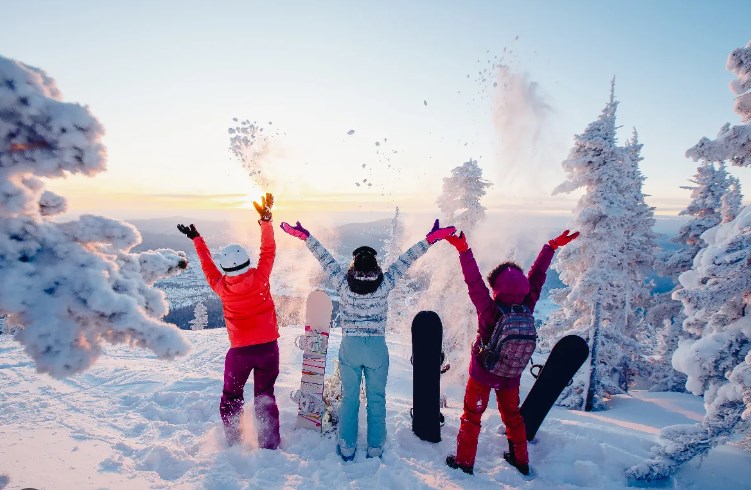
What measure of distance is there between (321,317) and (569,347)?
4.21 metres

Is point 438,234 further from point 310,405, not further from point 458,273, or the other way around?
point 458,273

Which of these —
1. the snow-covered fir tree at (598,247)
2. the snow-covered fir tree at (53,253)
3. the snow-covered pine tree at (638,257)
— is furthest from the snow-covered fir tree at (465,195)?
the snow-covered fir tree at (53,253)

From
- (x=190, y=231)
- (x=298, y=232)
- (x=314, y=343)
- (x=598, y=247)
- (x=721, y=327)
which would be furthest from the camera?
(x=598, y=247)

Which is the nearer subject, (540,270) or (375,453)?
(375,453)

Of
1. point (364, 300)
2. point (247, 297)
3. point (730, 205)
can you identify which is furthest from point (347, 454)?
point (730, 205)

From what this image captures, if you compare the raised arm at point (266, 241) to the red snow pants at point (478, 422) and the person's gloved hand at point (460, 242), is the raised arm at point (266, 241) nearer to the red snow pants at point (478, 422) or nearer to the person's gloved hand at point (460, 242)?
the person's gloved hand at point (460, 242)

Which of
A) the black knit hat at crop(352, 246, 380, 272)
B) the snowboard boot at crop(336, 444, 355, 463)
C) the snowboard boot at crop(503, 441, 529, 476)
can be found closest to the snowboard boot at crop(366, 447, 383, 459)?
the snowboard boot at crop(336, 444, 355, 463)

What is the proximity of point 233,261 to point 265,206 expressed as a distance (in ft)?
3.57

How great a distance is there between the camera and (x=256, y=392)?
5445mm

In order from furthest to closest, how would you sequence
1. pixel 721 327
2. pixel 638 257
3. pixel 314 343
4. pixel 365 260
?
pixel 638 257 → pixel 314 343 → pixel 721 327 → pixel 365 260

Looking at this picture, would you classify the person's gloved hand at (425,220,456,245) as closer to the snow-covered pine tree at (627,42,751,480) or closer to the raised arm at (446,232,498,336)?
the raised arm at (446,232,498,336)

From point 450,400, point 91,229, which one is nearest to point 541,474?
point 91,229

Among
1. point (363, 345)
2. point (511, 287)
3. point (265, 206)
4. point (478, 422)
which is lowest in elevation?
point (478, 422)

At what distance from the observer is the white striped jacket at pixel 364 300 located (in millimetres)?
5199
